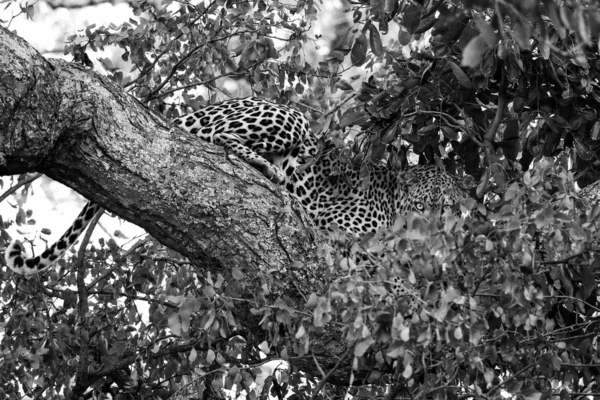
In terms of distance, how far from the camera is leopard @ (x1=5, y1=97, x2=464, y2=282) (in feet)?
19.8

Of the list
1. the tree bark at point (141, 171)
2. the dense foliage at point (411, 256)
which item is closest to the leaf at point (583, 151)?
the dense foliage at point (411, 256)

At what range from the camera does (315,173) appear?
6453 millimetres

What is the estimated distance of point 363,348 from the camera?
11.0 ft

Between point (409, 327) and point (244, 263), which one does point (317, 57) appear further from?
point (409, 327)

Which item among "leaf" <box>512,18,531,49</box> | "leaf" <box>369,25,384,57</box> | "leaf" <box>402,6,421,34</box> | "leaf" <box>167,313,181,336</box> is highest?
"leaf" <box>512,18,531,49</box>

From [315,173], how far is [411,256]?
298cm

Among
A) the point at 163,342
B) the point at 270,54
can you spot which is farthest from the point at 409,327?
the point at 270,54

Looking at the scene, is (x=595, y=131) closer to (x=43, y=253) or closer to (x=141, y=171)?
(x=141, y=171)

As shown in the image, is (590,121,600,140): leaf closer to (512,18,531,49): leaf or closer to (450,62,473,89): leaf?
(450,62,473,89): leaf

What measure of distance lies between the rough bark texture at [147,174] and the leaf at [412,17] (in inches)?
40.7

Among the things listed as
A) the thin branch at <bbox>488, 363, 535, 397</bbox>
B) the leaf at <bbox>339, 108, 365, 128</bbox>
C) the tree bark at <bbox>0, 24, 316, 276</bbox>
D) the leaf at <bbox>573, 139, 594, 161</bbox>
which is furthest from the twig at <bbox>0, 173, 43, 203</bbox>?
the thin branch at <bbox>488, 363, 535, 397</bbox>

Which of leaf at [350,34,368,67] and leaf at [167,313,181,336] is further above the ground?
leaf at [350,34,368,67]

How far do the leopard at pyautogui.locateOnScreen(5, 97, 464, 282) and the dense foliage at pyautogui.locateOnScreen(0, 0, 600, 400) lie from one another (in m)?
0.32

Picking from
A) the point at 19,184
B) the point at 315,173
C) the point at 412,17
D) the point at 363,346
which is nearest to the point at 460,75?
the point at 412,17
